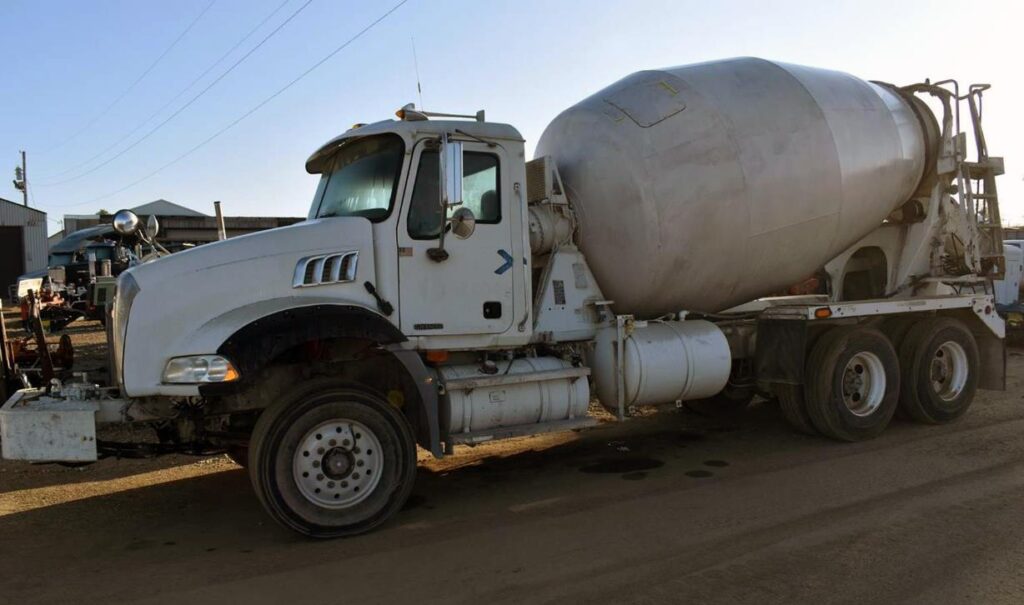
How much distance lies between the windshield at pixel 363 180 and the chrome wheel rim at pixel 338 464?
65.4 inches

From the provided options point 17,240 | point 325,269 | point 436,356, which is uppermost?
point 17,240

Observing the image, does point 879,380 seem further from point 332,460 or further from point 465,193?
point 332,460

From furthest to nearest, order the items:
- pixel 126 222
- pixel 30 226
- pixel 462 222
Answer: pixel 30 226, pixel 126 222, pixel 462 222

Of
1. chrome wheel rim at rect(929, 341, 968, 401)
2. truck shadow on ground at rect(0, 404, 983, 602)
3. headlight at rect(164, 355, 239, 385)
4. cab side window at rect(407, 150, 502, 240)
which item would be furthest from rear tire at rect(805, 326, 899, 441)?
headlight at rect(164, 355, 239, 385)

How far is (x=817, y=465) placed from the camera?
6.81m

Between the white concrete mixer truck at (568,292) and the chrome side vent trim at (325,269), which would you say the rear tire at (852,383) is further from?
the chrome side vent trim at (325,269)

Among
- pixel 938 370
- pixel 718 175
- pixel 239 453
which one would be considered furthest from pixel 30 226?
pixel 938 370

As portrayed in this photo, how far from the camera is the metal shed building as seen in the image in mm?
34906

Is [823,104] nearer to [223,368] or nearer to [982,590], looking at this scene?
[982,590]

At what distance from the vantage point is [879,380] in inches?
311

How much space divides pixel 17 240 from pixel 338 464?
124 ft

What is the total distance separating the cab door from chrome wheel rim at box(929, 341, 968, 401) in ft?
18.1

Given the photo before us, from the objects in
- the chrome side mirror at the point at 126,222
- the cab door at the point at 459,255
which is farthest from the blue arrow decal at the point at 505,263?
the chrome side mirror at the point at 126,222

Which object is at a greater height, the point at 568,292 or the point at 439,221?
the point at 439,221
